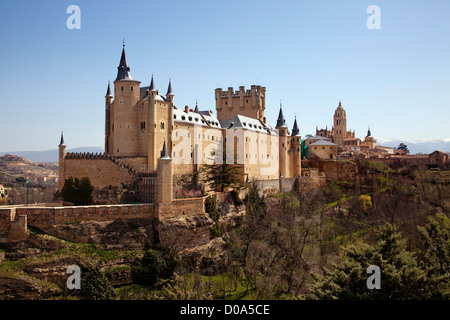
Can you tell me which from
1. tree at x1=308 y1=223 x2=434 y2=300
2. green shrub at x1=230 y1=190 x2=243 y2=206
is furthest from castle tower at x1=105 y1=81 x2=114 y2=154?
tree at x1=308 y1=223 x2=434 y2=300

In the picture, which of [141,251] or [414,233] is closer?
[141,251]

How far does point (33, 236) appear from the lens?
27.1 metres

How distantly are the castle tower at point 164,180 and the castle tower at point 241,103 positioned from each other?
26817 millimetres

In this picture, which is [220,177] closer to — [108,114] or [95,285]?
[108,114]

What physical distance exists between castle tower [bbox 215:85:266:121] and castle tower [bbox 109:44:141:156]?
71.1 ft

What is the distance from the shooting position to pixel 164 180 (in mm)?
30688

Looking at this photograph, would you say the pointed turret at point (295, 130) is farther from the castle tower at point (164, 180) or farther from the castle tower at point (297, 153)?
the castle tower at point (164, 180)

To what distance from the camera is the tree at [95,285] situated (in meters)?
25.3

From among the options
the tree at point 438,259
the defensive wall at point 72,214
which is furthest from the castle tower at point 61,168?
the tree at point 438,259

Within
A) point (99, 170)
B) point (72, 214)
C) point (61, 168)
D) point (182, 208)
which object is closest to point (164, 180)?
point (182, 208)

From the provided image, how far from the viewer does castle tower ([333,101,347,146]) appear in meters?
107

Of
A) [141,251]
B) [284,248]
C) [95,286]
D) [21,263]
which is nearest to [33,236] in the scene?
[21,263]

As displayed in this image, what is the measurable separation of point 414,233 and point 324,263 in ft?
33.4
